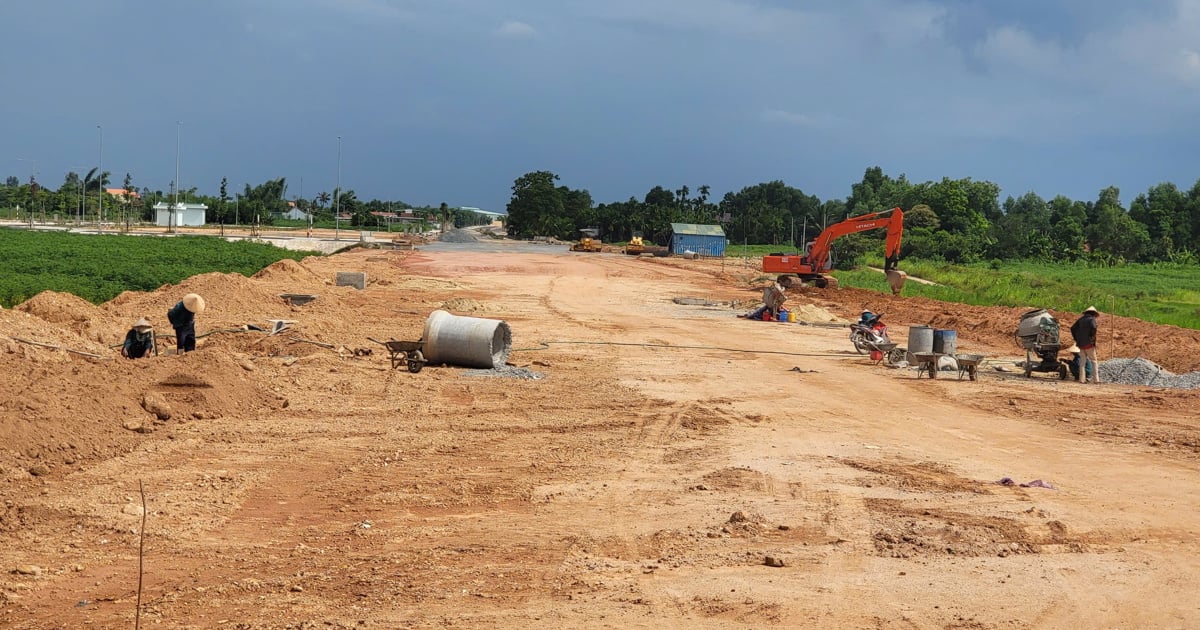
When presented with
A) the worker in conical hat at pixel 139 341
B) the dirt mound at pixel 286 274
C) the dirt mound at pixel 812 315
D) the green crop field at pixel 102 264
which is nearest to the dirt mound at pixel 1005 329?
the dirt mound at pixel 812 315

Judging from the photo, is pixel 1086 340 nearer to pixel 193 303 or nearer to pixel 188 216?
pixel 193 303

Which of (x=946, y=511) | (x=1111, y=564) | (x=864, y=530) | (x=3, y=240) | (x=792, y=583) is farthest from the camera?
(x=3, y=240)

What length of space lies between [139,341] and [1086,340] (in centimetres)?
1562

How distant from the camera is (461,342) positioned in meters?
16.3

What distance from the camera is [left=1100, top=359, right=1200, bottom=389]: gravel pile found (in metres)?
18.1

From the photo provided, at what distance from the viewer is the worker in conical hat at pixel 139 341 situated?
565 inches

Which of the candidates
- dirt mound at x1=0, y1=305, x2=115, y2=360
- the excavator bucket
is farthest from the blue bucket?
dirt mound at x1=0, y1=305, x2=115, y2=360

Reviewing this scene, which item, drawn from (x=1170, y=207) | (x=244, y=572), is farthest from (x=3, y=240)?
(x=1170, y=207)

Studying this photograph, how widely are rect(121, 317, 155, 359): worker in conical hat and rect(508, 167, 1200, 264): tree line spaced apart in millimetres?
49500

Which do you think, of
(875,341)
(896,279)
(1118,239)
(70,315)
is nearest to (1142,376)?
(875,341)

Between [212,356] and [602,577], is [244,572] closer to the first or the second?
[602,577]

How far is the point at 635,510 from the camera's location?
880 centimetres

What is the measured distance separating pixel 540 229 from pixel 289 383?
117933 millimetres

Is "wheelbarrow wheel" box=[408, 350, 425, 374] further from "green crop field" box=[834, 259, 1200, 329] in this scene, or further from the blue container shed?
the blue container shed
